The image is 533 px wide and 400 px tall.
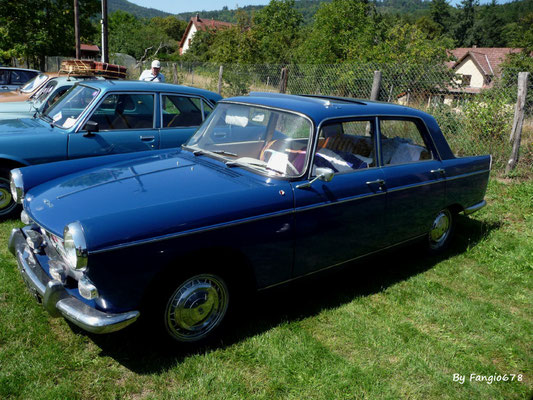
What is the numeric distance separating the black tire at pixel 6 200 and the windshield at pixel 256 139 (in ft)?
8.25

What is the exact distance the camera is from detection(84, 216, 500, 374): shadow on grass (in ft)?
9.70

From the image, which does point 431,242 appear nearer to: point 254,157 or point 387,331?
point 387,331

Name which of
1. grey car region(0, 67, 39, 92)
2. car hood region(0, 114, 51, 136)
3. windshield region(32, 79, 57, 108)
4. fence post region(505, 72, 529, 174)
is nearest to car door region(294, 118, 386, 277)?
car hood region(0, 114, 51, 136)

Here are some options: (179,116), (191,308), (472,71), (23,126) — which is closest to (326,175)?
(191,308)

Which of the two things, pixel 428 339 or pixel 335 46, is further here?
pixel 335 46

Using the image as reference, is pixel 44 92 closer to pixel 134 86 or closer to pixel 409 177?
pixel 134 86

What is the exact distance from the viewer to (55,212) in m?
2.90

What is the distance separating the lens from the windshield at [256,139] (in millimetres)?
3445

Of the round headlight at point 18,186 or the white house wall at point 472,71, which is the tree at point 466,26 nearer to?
the white house wall at point 472,71

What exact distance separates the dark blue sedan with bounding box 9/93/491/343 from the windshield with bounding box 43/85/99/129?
169 centimetres

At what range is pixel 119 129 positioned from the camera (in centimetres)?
561

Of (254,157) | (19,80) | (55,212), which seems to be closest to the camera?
(55,212)

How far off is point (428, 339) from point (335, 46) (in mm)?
25979

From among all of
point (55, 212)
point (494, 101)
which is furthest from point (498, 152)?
point (55, 212)
